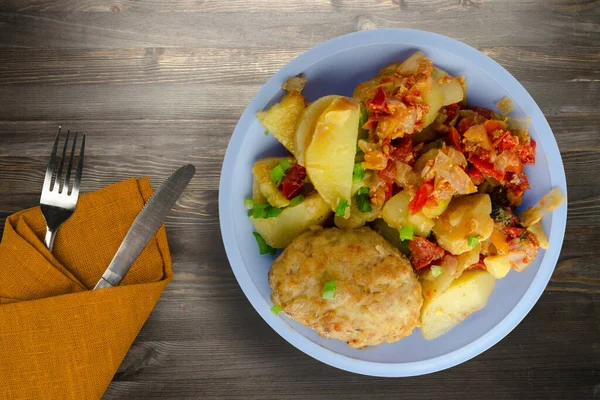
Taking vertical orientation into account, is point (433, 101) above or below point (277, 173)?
above

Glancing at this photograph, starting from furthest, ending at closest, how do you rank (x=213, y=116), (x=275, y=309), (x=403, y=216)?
(x=213, y=116) < (x=275, y=309) < (x=403, y=216)

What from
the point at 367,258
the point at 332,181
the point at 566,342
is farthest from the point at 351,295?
the point at 566,342

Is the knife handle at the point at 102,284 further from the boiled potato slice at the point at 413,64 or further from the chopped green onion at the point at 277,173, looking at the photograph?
the boiled potato slice at the point at 413,64

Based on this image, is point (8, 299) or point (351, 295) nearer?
point (351, 295)

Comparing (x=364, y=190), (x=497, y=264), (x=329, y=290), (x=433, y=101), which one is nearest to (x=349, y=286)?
(x=329, y=290)

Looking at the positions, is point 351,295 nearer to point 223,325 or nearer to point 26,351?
point 223,325

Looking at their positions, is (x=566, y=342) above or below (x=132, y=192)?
below

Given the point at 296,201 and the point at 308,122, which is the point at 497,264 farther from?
the point at 308,122
